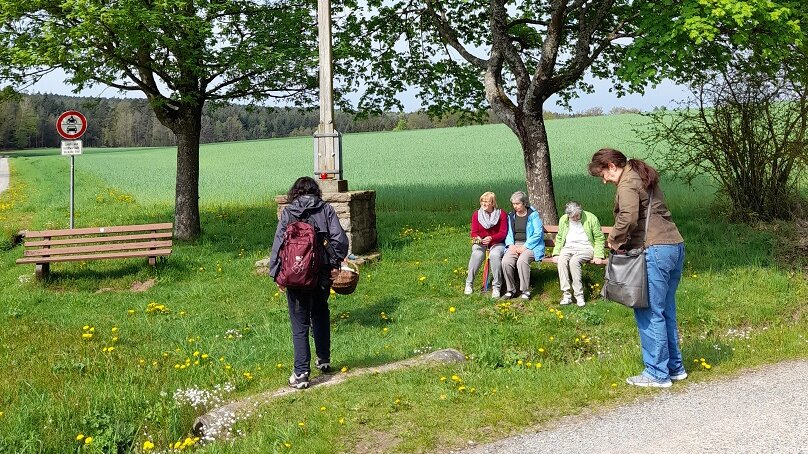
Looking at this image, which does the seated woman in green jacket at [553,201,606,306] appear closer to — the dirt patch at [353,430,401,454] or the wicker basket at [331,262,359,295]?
the wicker basket at [331,262,359,295]

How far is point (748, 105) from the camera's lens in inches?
503

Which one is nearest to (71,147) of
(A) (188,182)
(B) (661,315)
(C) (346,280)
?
(A) (188,182)

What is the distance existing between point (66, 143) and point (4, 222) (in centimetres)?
808

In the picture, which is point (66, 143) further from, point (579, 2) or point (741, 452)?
point (741, 452)

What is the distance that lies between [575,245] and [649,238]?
355 cm

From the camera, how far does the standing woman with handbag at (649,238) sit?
5.34 meters

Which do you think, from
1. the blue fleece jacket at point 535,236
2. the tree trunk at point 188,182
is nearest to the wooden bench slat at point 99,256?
the tree trunk at point 188,182

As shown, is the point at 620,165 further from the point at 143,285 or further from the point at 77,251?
the point at 77,251

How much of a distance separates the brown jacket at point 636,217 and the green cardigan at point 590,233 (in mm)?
3144

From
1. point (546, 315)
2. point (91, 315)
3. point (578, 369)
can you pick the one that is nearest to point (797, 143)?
point (546, 315)

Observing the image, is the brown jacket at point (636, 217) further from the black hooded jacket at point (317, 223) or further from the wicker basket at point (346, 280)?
the wicker basket at point (346, 280)

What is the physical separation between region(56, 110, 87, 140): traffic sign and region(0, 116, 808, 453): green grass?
257 centimetres

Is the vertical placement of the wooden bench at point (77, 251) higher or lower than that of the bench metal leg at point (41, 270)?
higher

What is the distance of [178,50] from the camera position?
41.2 feet
